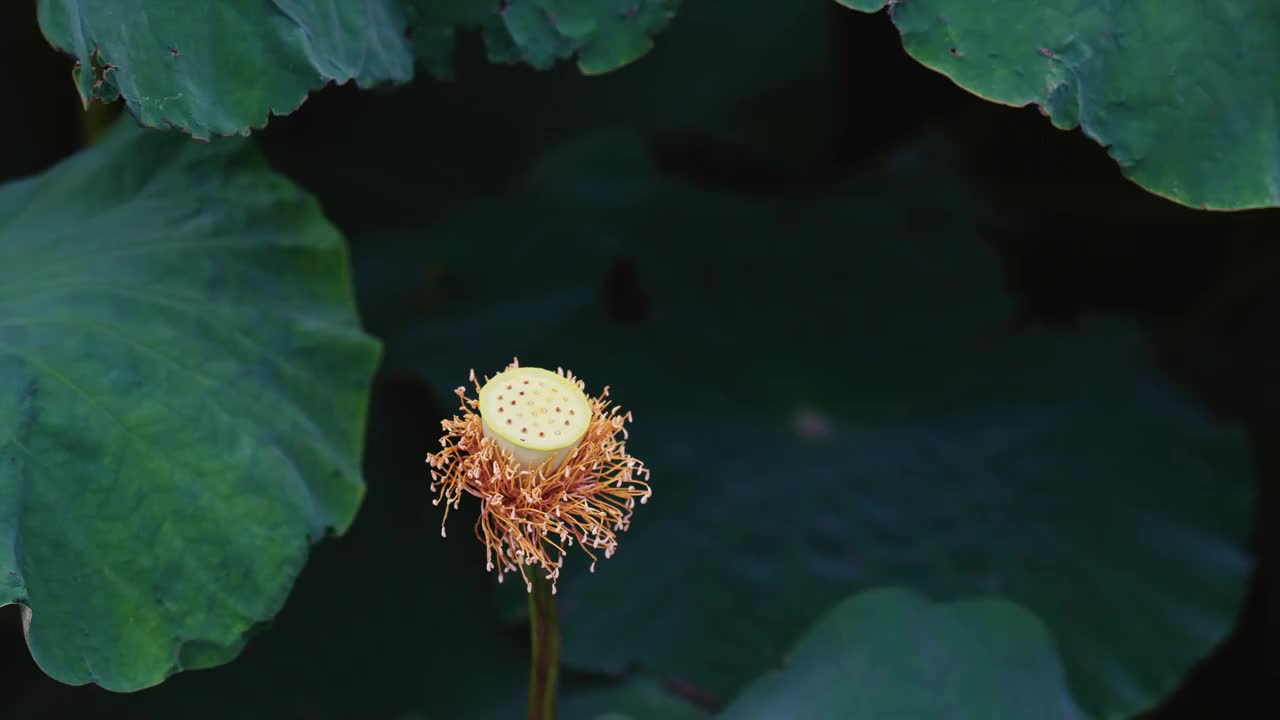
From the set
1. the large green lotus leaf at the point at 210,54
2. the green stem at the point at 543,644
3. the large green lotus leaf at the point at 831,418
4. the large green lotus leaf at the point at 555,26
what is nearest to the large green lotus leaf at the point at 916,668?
the green stem at the point at 543,644

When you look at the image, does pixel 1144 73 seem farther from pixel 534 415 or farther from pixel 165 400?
pixel 165 400

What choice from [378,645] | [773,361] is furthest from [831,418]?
[378,645]

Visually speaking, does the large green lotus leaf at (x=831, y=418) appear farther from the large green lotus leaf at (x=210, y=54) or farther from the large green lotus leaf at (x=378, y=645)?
the large green lotus leaf at (x=210, y=54)

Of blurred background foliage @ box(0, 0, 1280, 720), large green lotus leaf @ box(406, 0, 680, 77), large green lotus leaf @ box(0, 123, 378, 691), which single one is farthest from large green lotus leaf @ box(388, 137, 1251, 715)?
large green lotus leaf @ box(406, 0, 680, 77)

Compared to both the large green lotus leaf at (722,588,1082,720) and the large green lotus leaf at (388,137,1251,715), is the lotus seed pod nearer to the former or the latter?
the large green lotus leaf at (722,588,1082,720)

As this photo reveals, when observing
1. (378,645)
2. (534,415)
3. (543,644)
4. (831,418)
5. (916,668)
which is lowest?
(378,645)

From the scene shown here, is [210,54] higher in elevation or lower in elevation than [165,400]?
higher

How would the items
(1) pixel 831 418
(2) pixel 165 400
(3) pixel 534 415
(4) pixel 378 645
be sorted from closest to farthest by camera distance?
(3) pixel 534 415
(2) pixel 165 400
(4) pixel 378 645
(1) pixel 831 418
